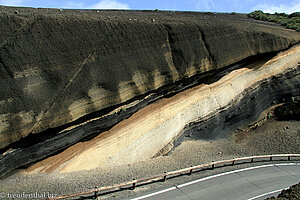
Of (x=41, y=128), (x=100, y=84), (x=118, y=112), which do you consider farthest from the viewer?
(x=118, y=112)

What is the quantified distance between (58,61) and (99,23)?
93.6 inches

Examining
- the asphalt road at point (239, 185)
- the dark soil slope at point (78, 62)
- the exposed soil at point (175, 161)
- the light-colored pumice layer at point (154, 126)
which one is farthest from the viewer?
the light-colored pumice layer at point (154, 126)

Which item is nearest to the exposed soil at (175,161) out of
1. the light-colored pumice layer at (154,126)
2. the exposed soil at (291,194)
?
the light-colored pumice layer at (154,126)

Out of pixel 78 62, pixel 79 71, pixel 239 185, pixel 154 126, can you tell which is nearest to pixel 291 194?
pixel 239 185

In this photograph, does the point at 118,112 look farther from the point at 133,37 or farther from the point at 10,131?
the point at 10,131

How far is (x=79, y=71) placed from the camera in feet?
26.2

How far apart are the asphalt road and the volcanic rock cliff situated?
130 inches

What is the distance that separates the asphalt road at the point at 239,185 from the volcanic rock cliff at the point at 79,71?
3.31 meters

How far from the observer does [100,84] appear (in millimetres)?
8445

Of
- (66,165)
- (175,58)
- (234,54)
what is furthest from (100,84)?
(234,54)

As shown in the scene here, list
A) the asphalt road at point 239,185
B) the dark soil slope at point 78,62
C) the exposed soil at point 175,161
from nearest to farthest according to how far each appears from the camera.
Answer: the exposed soil at point 175,161, the dark soil slope at point 78,62, the asphalt road at point 239,185

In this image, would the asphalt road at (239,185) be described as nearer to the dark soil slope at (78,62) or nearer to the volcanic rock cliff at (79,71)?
the volcanic rock cliff at (79,71)

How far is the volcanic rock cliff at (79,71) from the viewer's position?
6805 millimetres

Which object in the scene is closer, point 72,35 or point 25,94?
point 25,94
